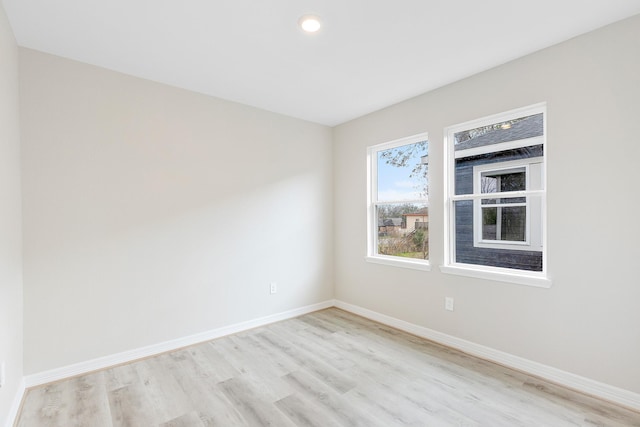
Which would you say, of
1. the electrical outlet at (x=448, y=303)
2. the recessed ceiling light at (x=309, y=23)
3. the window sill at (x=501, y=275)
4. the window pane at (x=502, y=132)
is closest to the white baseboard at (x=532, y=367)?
the electrical outlet at (x=448, y=303)

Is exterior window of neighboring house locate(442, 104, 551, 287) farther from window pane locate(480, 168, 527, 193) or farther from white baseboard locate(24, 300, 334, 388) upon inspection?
white baseboard locate(24, 300, 334, 388)

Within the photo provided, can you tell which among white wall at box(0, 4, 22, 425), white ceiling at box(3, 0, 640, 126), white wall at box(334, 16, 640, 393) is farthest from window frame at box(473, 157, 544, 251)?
white wall at box(0, 4, 22, 425)

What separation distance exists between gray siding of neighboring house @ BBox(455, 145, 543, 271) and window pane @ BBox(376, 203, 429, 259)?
0.36m

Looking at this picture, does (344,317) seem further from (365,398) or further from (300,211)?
(365,398)

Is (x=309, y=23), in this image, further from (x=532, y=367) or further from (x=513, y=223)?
(x=532, y=367)

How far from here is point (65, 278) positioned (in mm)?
2453

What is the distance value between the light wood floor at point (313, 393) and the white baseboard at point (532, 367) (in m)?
0.08

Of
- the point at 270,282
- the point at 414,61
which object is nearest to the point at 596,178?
the point at 414,61

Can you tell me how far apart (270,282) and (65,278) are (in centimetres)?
191

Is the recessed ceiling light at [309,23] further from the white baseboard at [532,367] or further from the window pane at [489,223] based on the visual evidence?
the white baseboard at [532,367]

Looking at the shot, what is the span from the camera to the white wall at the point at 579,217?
2025 mm

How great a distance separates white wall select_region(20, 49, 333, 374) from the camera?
7.80 feet

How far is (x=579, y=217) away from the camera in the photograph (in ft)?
7.29

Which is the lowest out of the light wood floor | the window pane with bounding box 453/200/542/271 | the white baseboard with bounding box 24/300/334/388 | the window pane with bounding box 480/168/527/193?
the light wood floor
